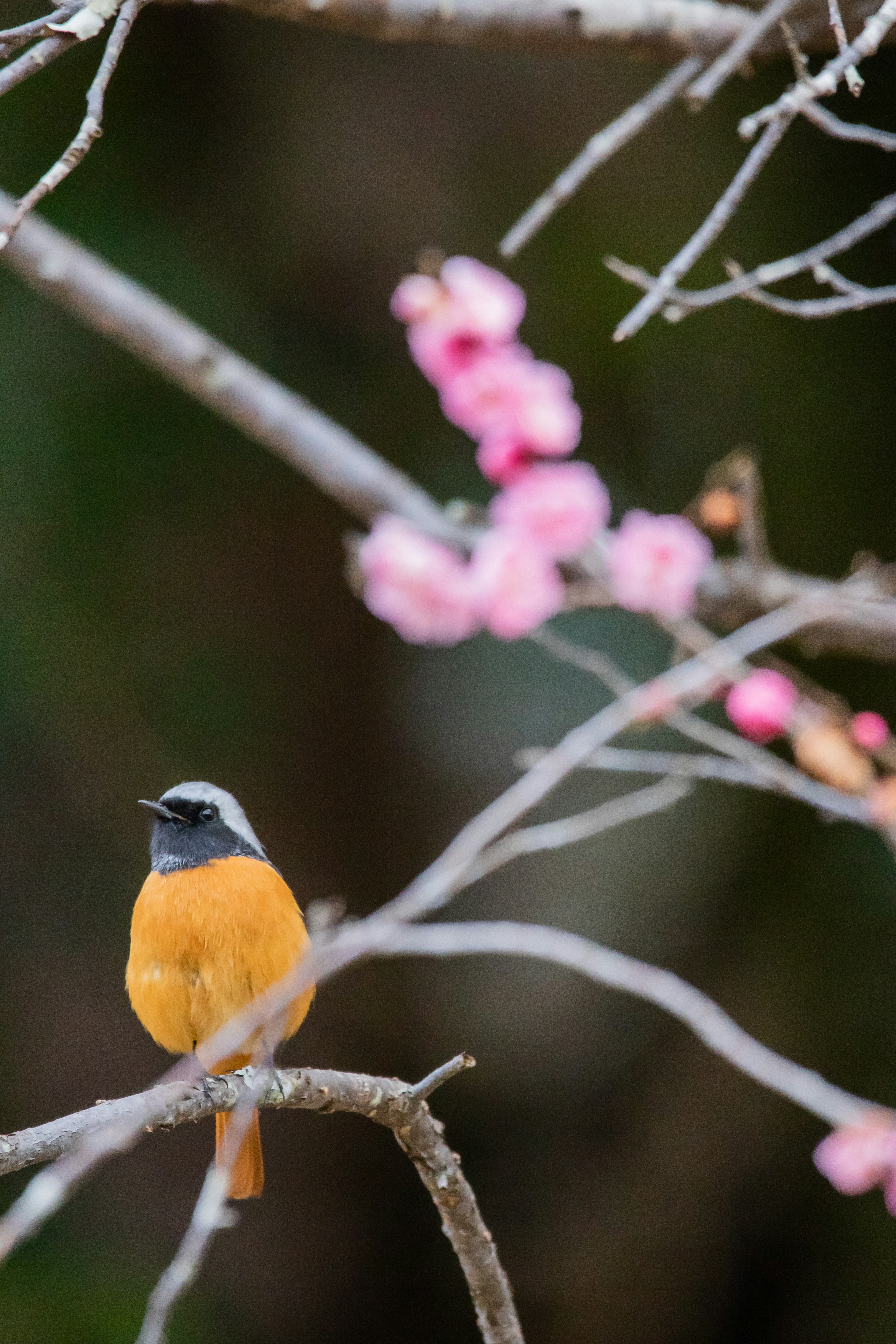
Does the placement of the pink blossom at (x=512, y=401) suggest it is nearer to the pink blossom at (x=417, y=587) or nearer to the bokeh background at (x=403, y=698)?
the pink blossom at (x=417, y=587)

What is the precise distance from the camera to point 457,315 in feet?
6.56

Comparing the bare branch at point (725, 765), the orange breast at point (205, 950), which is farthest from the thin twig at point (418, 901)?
the orange breast at point (205, 950)

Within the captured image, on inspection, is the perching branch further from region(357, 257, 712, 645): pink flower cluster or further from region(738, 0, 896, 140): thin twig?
region(738, 0, 896, 140): thin twig

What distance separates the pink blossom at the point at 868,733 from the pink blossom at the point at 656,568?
0.35 meters

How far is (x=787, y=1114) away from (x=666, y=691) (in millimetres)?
3237

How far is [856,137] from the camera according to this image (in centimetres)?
214

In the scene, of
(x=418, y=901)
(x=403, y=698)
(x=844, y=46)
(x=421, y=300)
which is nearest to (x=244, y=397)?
(x=403, y=698)

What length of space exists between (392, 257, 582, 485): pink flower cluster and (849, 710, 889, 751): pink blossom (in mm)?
668

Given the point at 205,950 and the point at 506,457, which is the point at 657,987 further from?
the point at 205,950

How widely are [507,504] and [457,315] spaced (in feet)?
1.02

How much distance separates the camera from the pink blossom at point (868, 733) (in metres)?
2.07

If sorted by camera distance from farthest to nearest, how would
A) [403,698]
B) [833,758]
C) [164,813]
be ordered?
[403,698]
[164,813]
[833,758]

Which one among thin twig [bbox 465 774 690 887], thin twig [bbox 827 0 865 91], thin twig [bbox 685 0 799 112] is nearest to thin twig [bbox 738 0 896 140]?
thin twig [bbox 827 0 865 91]

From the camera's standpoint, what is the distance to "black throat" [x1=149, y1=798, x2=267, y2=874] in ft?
9.10
